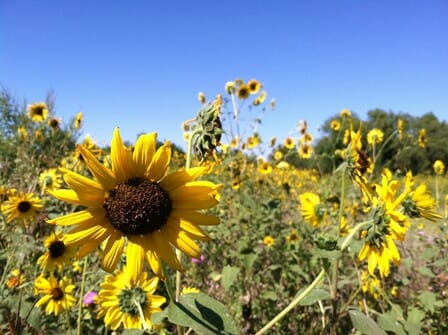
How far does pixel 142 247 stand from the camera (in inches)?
35.9

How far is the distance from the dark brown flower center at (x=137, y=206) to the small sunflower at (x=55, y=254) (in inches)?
45.2

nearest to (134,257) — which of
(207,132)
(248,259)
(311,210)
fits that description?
(207,132)

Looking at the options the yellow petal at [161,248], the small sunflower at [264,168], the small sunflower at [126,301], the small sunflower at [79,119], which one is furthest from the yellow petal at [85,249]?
the small sunflower at [264,168]

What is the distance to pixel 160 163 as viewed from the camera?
0.92 meters

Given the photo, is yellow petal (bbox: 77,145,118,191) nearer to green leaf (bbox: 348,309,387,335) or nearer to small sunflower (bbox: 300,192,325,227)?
green leaf (bbox: 348,309,387,335)

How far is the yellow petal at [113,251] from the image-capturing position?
35.0 inches

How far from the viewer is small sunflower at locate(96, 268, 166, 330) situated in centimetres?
143

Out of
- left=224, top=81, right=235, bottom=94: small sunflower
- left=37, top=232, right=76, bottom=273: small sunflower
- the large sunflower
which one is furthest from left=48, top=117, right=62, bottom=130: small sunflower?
the large sunflower

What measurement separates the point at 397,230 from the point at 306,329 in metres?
1.37

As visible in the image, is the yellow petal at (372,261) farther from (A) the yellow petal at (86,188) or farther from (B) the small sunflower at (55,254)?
(B) the small sunflower at (55,254)

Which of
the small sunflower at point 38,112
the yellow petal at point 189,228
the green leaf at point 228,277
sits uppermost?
the small sunflower at point 38,112

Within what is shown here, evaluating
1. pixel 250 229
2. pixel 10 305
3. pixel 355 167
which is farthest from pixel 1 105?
pixel 355 167

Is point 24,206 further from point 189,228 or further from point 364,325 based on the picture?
point 364,325

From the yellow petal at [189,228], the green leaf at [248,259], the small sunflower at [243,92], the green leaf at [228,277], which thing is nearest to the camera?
the yellow petal at [189,228]
